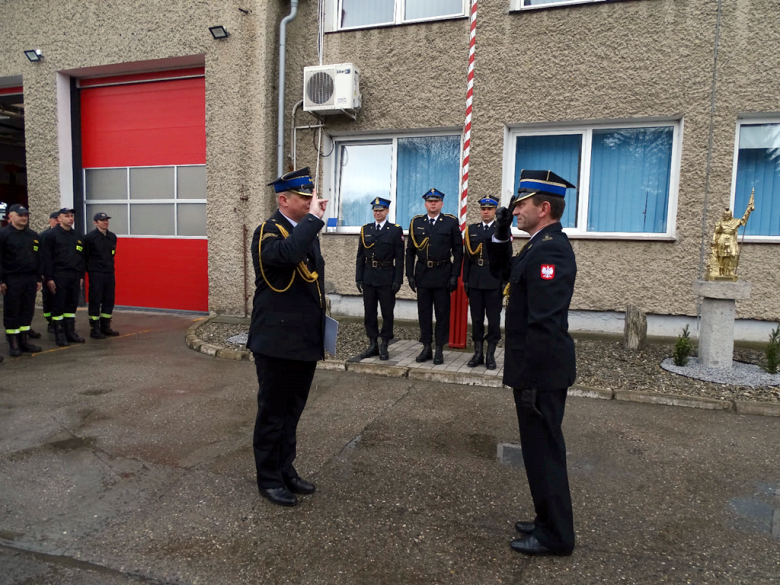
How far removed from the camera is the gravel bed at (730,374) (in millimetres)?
5859

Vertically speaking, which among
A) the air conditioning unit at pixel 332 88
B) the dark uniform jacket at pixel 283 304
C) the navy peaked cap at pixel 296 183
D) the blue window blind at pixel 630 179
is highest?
the air conditioning unit at pixel 332 88

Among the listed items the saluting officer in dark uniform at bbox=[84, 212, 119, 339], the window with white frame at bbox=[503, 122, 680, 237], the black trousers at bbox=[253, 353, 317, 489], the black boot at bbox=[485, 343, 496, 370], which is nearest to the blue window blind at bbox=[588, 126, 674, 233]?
the window with white frame at bbox=[503, 122, 680, 237]

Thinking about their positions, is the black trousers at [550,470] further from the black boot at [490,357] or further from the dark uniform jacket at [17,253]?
the dark uniform jacket at [17,253]

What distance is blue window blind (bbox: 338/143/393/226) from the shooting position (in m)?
9.66

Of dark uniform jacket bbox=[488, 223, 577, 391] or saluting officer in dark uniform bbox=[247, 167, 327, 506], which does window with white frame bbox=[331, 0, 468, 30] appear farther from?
dark uniform jacket bbox=[488, 223, 577, 391]

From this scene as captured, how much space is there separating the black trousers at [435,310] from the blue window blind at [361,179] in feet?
10.1

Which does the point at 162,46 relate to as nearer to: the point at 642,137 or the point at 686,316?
the point at 642,137

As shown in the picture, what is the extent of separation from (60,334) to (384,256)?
17.0 ft

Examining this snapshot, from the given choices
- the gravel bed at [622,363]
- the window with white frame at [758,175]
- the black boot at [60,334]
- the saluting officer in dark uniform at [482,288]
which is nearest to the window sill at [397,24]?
the saluting officer in dark uniform at [482,288]

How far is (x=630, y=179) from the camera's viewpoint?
831cm

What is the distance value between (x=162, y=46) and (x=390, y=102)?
4427 mm

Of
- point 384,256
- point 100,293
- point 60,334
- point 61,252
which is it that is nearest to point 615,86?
point 384,256

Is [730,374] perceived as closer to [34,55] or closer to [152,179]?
[152,179]

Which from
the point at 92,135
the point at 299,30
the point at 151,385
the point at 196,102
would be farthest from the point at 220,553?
the point at 92,135
